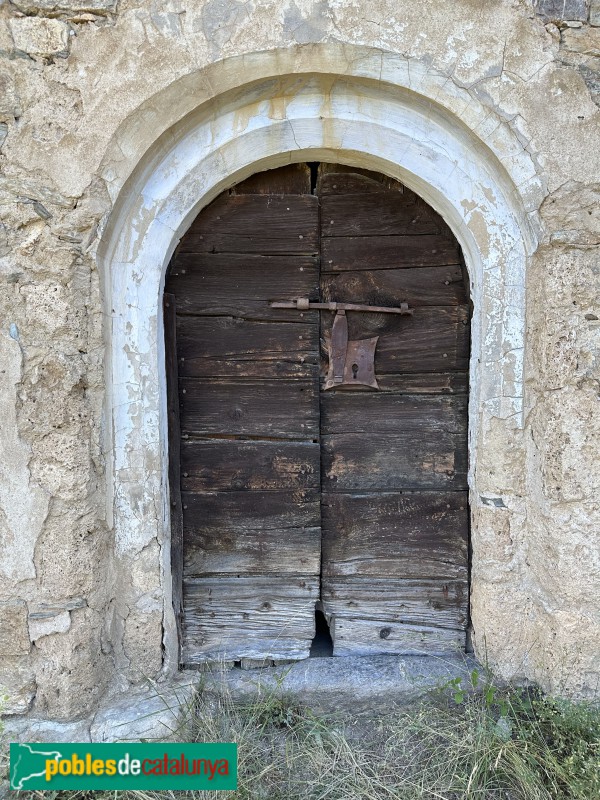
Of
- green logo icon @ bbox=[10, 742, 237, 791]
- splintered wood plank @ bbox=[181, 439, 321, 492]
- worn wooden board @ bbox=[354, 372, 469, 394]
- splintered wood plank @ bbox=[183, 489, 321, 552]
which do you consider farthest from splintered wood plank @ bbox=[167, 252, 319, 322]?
green logo icon @ bbox=[10, 742, 237, 791]

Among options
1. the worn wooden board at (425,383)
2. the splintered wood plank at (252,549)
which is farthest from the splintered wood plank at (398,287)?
the splintered wood plank at (252,549)

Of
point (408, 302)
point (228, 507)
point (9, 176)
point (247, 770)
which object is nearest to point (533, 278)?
point (408, 302)

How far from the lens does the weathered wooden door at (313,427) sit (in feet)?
7.66

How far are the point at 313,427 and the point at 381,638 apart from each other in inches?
38.8

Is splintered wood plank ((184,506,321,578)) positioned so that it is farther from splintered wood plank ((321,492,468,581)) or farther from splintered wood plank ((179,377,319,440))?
splintered wood plank ((179,377,319,440))

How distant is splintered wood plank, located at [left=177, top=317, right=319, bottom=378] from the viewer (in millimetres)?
2357

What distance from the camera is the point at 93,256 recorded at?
6.52ft

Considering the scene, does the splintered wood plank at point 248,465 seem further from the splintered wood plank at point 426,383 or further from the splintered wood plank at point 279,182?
the splintered wood plank at point 279,182

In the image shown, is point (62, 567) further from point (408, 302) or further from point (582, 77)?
point (582, 77)

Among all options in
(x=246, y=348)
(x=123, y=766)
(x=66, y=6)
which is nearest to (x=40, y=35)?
(x=66, y=6)

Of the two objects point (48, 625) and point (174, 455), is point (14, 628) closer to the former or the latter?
point (48, 625)

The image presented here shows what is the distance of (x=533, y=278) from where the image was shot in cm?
210

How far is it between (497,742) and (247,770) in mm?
866

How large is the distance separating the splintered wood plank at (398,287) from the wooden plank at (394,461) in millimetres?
541
